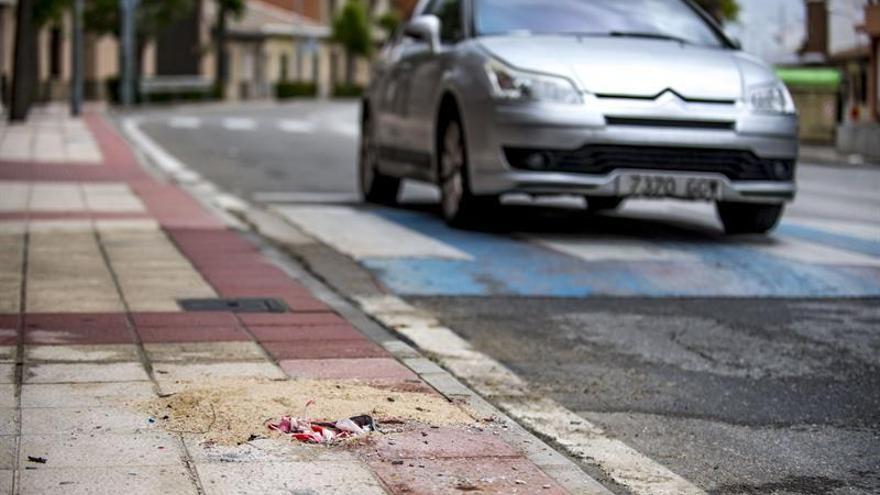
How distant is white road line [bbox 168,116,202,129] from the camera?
3575 centimetres

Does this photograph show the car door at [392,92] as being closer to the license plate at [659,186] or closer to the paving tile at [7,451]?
the license plate at [659,186]

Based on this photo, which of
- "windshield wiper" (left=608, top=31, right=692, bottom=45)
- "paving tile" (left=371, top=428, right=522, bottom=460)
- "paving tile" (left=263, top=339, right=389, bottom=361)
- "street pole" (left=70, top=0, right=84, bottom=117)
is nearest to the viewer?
"paving tile" (left=371, top=428, right=522, bottom=460)

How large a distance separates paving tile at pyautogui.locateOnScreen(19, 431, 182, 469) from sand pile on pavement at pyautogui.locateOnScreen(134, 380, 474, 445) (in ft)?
0.47

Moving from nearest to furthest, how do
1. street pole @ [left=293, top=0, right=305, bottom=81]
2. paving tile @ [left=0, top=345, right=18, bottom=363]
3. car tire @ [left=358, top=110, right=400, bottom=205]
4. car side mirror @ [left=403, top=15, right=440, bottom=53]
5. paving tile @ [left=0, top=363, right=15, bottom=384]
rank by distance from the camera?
paving tile @ [left=0, top=363, right=15, bottom=384] → paving tile @ [left=0, top=345, right=18, bottom=363] → car side mirror @ [left=403, top=15, right=440, bottom=53] → car tire @ [left=358, top=110, right=400, bottom=205] → street pole @ [left=293, top=0, right=305, bottom=81]

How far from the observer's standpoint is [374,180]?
46.2 feet

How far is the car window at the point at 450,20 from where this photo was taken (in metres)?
12.0

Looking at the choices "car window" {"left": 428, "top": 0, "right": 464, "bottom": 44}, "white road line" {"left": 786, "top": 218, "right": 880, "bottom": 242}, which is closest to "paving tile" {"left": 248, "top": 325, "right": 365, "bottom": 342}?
"car window" {"left": 428, "top": 0, "right": 464, "bottom": 44}

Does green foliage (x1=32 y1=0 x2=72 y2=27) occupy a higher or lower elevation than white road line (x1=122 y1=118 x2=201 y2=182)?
higher

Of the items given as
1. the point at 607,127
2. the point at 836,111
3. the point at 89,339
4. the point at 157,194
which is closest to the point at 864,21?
the point at 836,111

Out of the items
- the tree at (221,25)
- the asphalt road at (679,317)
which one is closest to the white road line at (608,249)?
the asphalt road at (679,317)

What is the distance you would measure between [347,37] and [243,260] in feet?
308

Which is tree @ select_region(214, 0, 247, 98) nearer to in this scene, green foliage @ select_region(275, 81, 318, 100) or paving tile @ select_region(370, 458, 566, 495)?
green foliage @ select_region(275, 81, 318, 100)

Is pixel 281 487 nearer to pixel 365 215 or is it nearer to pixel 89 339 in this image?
pixel 89 339

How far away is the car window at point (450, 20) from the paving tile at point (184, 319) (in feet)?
15.5
